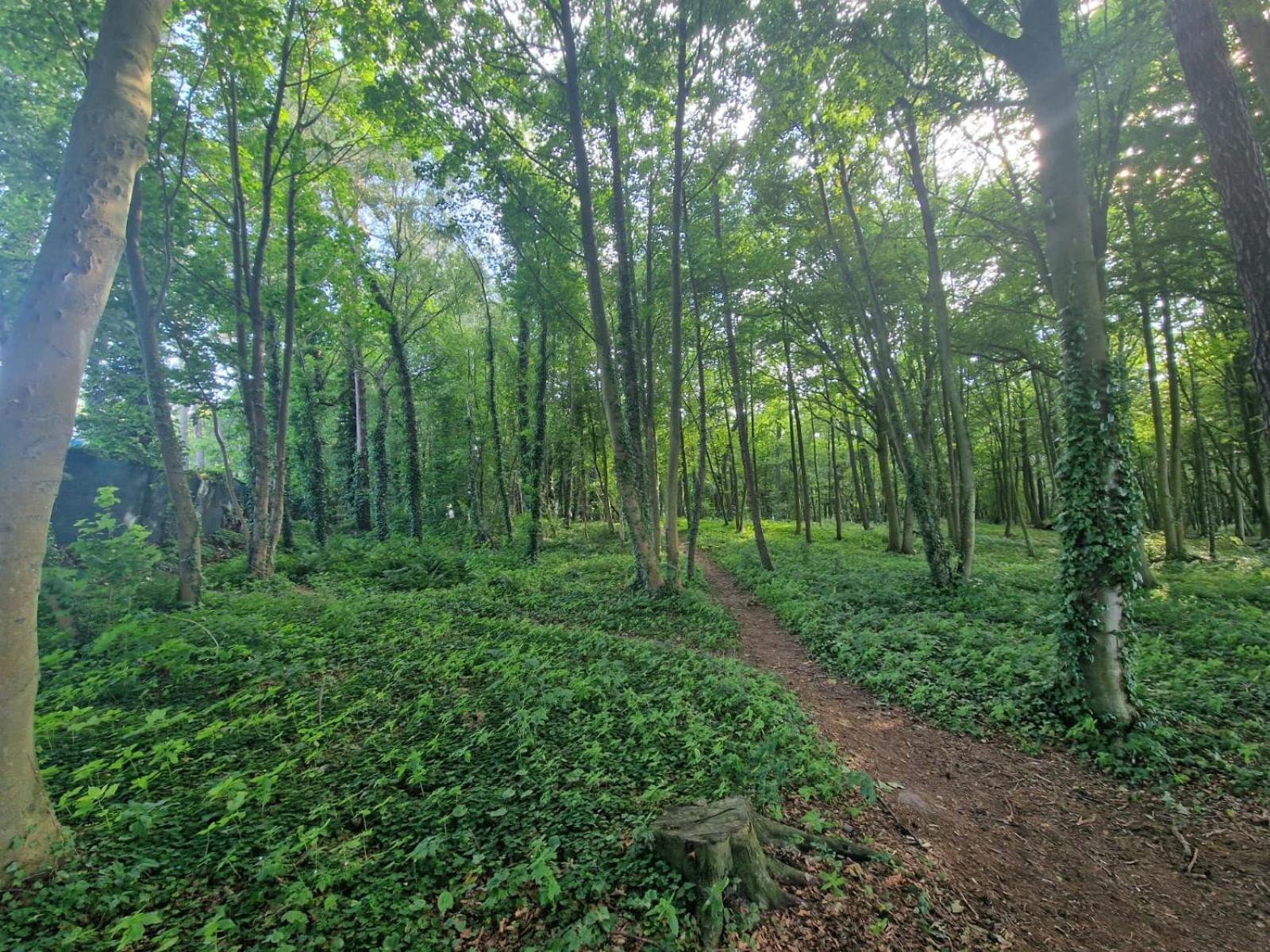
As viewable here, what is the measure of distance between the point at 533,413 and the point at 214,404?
9.96m

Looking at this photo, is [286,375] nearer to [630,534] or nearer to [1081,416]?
[630,534]

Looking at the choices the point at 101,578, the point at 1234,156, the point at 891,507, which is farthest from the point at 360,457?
the point at 1234,156

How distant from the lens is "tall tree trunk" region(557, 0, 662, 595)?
9859 mm

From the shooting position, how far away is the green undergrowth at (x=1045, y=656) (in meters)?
4.68

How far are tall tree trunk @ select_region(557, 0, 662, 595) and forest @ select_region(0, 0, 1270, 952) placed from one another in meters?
0.13

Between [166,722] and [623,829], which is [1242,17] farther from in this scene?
[166,722]

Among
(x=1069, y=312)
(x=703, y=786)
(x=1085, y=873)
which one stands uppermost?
(x=1069, y=312)

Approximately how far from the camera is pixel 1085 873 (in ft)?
11.6

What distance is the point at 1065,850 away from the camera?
3.77 m

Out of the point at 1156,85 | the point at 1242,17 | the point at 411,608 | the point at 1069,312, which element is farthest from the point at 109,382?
the point at 1156,85

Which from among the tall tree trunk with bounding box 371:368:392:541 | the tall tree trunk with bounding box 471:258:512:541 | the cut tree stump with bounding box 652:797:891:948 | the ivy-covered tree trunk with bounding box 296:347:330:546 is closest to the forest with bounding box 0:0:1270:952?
the cut tree stump with bounding box 652:797:891:948

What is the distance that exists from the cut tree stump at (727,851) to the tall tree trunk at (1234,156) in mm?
4665

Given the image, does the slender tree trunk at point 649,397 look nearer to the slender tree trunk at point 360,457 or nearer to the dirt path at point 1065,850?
the dirt path at point 1065,850

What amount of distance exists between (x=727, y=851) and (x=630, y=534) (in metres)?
8.50
